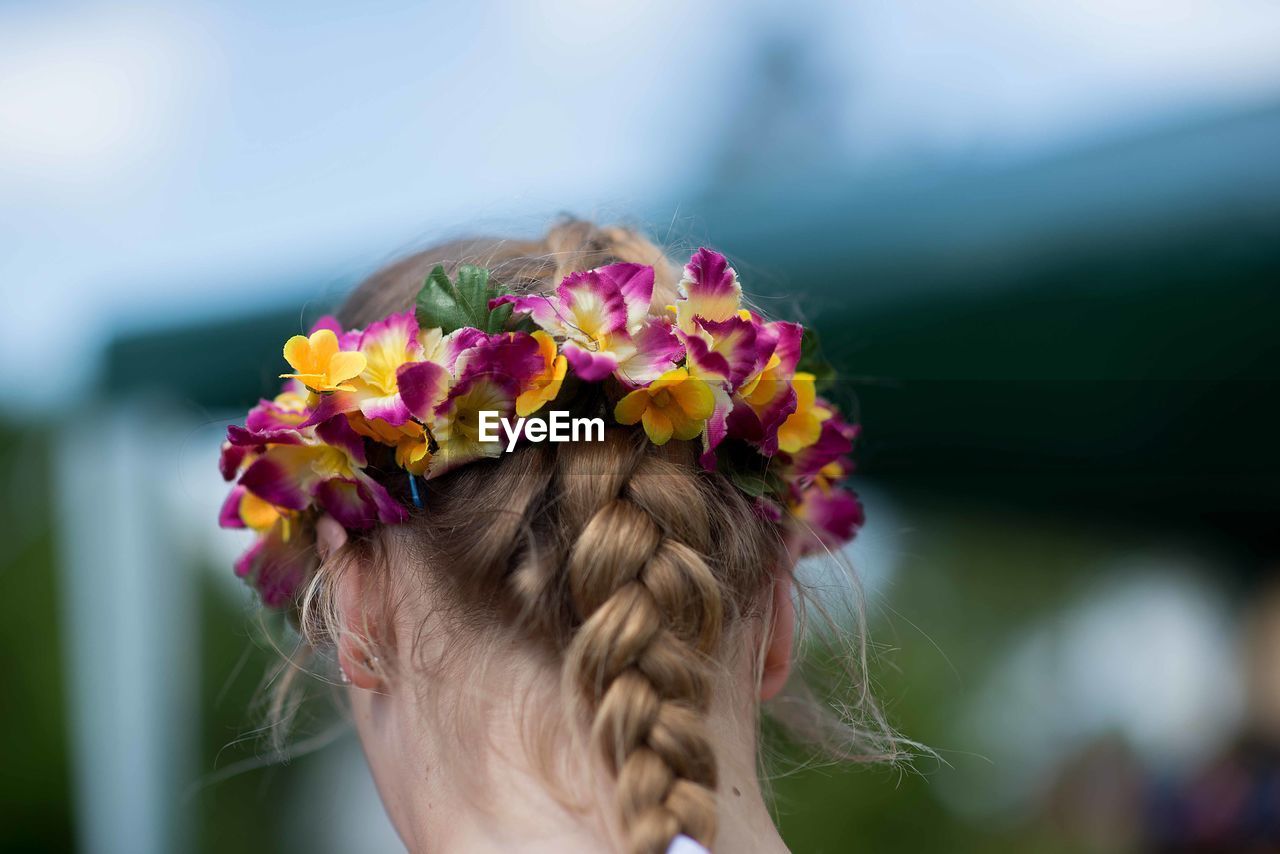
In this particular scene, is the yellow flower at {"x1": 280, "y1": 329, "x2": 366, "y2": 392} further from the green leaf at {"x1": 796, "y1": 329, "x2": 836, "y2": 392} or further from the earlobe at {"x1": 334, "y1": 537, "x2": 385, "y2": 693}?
the green leaf at {"x1": 796, "y1": 329, "x2": 836, "y2": 392}

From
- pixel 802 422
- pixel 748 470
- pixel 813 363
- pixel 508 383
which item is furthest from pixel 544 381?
pixel 813 363

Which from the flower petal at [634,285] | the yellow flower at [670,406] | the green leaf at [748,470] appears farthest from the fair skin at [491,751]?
the flower petal at [634,285]

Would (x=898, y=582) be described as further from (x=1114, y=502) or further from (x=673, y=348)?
(x=673, y=348)

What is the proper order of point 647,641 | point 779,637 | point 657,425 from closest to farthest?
point 647,641 < point 657,425 < point 779,637

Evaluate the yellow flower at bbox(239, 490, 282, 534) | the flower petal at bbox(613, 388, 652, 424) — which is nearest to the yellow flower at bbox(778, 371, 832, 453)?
the flower petal at bbox(613, 388, 652, 424)

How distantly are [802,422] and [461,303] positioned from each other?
0.42 metres

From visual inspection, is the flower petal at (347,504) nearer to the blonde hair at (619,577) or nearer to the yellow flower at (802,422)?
the blonde hair at (619,577)

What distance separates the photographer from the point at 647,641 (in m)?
0.85

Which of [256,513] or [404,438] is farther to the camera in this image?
[256,513]

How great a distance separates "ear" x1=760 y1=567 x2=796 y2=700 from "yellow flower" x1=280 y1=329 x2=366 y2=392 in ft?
1.64

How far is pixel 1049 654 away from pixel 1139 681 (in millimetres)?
431

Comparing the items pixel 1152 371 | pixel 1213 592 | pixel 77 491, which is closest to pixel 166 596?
pixel 77 491

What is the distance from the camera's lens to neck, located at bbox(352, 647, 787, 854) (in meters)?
0.86

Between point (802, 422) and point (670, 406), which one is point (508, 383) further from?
point (802, 422)
